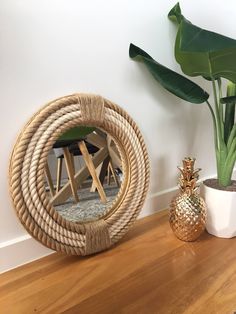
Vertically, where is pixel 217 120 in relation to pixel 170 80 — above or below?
below

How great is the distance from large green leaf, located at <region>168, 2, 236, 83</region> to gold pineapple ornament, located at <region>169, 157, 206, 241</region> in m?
0.27

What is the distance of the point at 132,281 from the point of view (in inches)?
26.0

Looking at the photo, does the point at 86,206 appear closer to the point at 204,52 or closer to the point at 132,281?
the point at 132,281

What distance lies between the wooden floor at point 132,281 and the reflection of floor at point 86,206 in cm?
11

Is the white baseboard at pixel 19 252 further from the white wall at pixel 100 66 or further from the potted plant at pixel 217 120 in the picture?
the potted plant at pixel 217 120

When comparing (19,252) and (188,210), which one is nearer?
(19,252)

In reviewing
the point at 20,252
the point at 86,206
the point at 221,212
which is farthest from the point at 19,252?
the point at 221,212

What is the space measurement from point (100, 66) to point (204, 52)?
0.95 feet

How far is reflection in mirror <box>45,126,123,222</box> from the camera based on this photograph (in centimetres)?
73

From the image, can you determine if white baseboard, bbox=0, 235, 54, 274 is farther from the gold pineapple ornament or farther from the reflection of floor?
the gold pineapple ornament

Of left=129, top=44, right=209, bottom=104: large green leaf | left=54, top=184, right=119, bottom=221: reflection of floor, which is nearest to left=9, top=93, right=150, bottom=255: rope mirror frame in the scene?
left=54, top=184, right=119, bottom=221: reflection of floor

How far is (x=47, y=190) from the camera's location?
714mm

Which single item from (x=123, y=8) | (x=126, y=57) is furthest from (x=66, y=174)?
(x=123, y=8)

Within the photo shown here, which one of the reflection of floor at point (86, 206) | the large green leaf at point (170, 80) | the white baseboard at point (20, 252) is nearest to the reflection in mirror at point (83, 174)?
the reflection of floor at point (86, 206)
